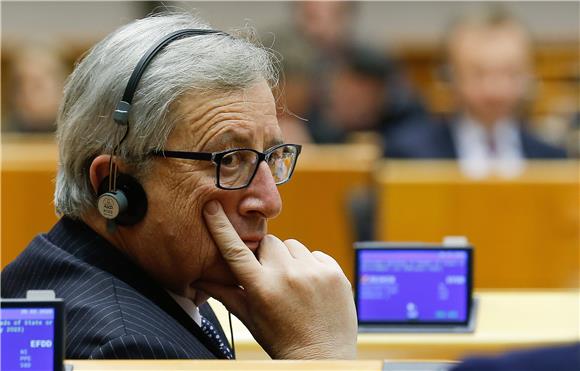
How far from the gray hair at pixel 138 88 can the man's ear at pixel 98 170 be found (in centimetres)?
2

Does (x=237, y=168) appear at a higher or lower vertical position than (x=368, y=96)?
lower

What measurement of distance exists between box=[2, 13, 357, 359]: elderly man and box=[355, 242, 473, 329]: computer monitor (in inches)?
17.5

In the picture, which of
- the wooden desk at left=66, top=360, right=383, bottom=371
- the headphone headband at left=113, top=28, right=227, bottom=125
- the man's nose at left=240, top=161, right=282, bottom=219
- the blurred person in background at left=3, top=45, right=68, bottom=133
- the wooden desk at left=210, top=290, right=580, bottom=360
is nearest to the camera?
the wooden desk at left=66, top=360, right=383, bottom=371

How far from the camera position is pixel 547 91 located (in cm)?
1279

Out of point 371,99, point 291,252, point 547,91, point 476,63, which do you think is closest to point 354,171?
point 476,63

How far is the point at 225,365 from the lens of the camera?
5.37 feet

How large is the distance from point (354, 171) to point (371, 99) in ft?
6.89

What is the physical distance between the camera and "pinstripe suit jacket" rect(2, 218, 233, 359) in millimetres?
1895

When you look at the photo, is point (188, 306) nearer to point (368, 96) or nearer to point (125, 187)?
point (125, 187)

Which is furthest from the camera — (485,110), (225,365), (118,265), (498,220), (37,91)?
(37,91)

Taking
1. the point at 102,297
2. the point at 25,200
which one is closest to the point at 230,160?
the point at 102,297

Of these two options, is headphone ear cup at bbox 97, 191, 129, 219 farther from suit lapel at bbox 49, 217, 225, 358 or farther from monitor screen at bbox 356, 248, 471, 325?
monitor screen at bbox 356, 248, 471, 325

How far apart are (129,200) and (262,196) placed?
0.79 ft

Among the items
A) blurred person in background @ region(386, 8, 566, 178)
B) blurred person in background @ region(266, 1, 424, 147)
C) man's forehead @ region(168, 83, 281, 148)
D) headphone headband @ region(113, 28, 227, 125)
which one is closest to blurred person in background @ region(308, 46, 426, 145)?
blurred person in background @ region(266, 1, 424, 147)
